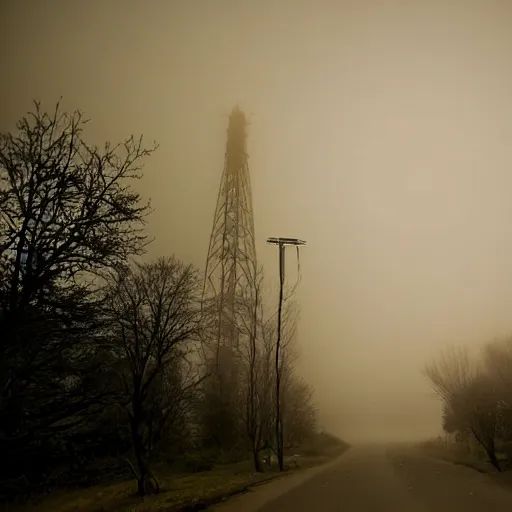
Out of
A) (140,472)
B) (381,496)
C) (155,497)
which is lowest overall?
(155,497)

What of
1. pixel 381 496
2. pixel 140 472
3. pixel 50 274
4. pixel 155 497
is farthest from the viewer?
pixel 140 472

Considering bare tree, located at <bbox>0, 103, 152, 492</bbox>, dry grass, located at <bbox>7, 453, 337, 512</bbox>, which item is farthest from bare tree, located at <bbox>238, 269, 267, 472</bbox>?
bare tree, located at <bbox>0, 103, 152, 492</bbox>

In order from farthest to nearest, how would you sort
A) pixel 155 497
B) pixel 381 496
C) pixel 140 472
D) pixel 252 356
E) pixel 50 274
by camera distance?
pixel 252 356, pixel 140 472, pixel 155 497, pixel 381 496, pixel 50 274

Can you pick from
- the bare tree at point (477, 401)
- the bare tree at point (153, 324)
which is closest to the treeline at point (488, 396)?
the bare tree at point (477, 401)

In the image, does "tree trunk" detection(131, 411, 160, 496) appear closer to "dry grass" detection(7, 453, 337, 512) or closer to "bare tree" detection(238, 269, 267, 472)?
"dry grass" detection(7, 453, 337, 512)

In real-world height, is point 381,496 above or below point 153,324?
below

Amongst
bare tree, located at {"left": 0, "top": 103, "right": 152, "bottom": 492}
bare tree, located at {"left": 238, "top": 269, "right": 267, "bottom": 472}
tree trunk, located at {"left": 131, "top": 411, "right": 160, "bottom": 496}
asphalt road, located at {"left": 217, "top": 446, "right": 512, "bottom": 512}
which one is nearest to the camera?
bare tree, located at {"left": 0, "top": 103, "right": 152, "bottom": 492}

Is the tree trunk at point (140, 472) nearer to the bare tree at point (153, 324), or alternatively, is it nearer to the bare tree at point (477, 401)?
the bare tree at point (153, 324)

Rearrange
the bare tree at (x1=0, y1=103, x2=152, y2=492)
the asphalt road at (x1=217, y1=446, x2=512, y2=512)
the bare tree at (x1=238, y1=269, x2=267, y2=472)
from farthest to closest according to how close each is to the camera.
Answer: the bare tree at (x1=238, y1=269, x2=267, y2=472), the asphalt road at (x1=217, y1=446, x2=512, y2=512), the bare tree at (x1=0, y1=103, x2=152, y2=492)

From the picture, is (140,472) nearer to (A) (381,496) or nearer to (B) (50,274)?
(A) (381,496)

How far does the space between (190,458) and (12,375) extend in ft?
70.7

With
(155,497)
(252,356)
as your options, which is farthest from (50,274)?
(252,356)

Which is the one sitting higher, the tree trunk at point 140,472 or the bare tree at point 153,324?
the bare tree at point 153,324

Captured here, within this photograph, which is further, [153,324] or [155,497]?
[153,324]
